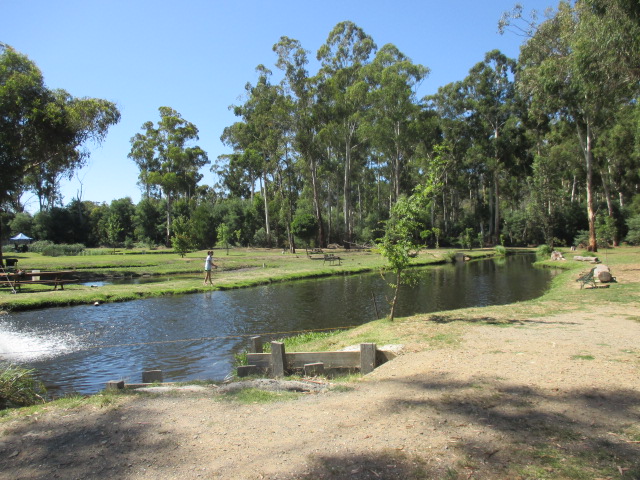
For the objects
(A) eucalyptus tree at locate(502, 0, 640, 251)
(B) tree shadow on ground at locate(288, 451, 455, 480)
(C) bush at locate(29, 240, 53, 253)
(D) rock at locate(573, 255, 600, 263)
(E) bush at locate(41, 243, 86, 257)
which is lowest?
(B) tree shadow on ground at locate(288, 451, 455, 480)

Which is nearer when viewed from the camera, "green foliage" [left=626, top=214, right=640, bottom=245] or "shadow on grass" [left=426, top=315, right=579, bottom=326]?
"shadow on grass" [left=426, top=315, right=579, bottom=326]

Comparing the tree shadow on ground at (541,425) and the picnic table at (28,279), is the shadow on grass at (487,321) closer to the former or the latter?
the tree shadow on ground at (541,425)

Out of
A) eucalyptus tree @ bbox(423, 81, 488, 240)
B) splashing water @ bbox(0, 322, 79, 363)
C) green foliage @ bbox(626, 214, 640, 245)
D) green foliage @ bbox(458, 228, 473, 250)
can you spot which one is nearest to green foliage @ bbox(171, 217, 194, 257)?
splashing water @ bbox(0, 322, 79, 363)

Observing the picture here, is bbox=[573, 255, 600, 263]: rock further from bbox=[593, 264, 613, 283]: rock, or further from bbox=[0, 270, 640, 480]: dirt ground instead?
bbox=[0, 270, 640, 480]: dirt ground

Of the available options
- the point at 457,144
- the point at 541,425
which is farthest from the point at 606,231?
the point at 541,425

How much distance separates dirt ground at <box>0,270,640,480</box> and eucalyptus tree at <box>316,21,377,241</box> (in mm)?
44107

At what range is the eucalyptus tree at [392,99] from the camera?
46906 mm

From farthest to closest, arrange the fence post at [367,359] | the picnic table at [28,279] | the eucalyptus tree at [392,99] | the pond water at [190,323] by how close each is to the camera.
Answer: the eucalyptus tree at [392,99]
the picnic table at [28,279]
the pond water at [190,323]
the fence post at [367,359]

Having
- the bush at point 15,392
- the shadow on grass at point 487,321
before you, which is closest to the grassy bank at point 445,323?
the shadow on grass at point 487,321

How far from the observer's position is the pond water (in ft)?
35.6

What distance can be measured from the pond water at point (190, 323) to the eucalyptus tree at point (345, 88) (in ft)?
90.6

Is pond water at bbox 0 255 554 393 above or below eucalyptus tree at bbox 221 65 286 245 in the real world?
below

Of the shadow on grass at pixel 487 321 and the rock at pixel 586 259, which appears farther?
the rock at pixel 586 259

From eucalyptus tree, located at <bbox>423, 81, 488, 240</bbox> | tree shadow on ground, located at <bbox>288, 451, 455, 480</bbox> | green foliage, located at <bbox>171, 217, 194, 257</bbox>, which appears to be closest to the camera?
tree shadow on ground, located at <bbox>288, 451, 455, 480</bbox>
